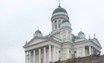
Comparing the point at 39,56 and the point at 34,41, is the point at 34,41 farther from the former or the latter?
the point at 39,56

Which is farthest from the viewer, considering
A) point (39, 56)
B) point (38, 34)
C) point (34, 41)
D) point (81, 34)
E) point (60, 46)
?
point (81, 34)

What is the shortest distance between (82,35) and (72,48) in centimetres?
833

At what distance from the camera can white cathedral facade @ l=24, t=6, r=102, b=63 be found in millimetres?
77438

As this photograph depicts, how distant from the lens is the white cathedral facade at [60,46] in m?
77.4

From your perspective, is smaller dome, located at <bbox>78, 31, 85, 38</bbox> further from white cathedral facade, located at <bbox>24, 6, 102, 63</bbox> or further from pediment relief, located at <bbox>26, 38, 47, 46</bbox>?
pediment relief, located at <bbox>26, 38, 47, 46</bbox>

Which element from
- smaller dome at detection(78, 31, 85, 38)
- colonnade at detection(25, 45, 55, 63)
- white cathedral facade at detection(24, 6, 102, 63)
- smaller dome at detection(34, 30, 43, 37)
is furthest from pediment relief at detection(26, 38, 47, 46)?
smaller dome at detection(78, 31, 85, 38)

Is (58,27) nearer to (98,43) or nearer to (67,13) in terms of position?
(67,13)

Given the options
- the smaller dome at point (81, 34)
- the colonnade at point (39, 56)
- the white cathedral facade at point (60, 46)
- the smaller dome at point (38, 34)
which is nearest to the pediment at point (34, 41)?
the white cathedral facade at point (60, 46)

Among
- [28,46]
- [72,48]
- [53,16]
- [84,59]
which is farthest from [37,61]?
[84,59]

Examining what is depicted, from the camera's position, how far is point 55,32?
Result: 3371 inches

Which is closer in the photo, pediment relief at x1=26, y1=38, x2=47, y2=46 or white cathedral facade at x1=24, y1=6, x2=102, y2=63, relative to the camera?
white cathedral facade at x1=24, y1=6, x2=102, y2=63

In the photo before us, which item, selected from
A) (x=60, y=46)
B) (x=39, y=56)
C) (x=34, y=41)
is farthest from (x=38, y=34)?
(x=60, y=46)

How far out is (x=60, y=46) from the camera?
262 ft

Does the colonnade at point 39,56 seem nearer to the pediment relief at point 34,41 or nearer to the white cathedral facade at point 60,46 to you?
the white cathedral facade at point 60,46
